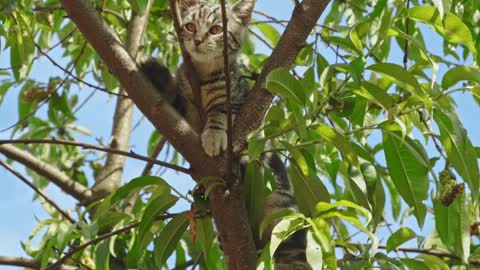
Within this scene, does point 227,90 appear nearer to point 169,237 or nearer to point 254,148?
point 254,148

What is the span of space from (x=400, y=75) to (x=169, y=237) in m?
1.01

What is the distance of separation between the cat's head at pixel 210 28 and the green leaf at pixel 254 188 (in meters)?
1.41

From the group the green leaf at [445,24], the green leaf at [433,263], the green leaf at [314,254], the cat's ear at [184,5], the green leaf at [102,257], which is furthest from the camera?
the cat's ear at [184,5]

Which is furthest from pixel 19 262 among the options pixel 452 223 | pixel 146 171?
pixel 452 223

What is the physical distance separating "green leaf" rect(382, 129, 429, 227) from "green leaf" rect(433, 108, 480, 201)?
0.16 meters

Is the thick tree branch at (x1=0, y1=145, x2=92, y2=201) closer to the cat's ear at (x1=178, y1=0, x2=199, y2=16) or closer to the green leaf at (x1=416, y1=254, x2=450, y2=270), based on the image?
the cat's ear at (x1=178, y1=0, x2=199, y2=16)

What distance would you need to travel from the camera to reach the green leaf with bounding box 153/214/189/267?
263cm

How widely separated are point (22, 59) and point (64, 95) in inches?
53.1

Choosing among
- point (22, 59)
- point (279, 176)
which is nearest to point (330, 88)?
point (279, 176)

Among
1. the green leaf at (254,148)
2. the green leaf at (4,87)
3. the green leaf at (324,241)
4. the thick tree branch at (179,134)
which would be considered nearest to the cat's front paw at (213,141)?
the thick tree branch at (179,134)

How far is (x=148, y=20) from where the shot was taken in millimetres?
4676

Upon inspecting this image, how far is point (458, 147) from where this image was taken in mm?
2182

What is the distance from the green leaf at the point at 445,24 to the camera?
90.4 inches

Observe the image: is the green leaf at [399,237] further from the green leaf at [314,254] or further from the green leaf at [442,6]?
the green leaf at [442,6]
